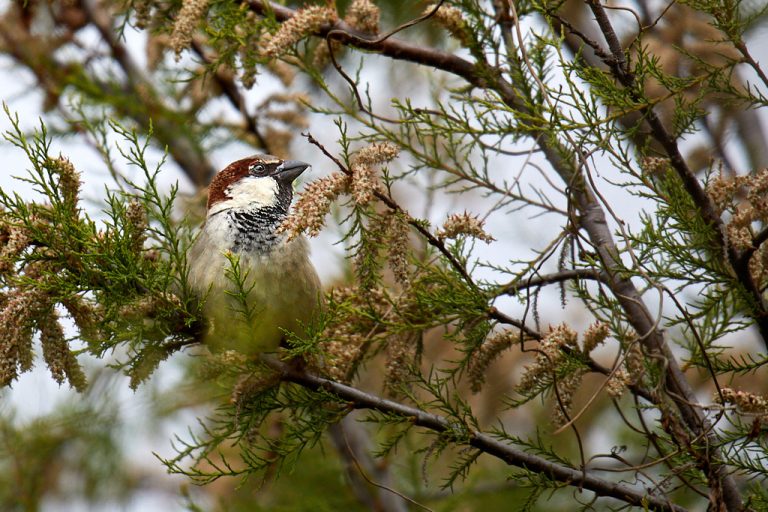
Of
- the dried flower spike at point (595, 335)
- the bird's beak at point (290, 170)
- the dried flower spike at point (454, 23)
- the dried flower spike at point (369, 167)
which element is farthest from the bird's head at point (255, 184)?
the dried flower spike at point (595, 335)

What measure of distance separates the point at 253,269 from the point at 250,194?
52cm

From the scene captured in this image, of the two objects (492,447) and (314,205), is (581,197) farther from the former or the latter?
(314,205)

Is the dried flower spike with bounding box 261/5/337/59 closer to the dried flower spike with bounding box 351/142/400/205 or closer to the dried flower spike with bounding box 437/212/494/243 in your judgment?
the dried flower spike with bounding box 351/142/400/205

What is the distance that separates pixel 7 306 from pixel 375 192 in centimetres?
105

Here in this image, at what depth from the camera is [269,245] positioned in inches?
125

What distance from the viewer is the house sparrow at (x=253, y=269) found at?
281cm

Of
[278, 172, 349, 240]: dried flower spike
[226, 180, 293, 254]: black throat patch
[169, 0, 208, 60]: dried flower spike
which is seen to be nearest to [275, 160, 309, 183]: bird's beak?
[226, 180, 293, 254]: black throat patch

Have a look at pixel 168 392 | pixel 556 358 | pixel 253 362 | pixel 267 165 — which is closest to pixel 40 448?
pixel 168 392

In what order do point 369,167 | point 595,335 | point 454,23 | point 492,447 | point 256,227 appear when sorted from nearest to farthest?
point 369,167 < point 492,447 < point 595,335 < point 256,227 < point 454,23

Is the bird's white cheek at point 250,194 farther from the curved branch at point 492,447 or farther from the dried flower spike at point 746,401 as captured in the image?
the dried flower spike at point 746,401

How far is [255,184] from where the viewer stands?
3605mm

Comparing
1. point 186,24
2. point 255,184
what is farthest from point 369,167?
point 255,184

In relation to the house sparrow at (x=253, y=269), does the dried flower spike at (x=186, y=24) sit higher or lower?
higher

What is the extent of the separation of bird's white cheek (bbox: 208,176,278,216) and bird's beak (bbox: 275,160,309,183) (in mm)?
47
